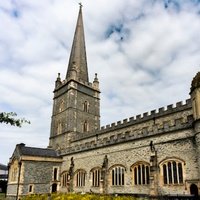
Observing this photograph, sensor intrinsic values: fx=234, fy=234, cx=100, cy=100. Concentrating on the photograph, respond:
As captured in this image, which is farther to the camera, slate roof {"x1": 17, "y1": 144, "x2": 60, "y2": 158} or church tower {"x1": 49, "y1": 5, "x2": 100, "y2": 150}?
church tower {"x1": 49, "y1": 5, "x2": 100, "y2": 150}

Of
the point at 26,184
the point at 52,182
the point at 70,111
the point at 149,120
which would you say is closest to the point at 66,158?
the point at 52,182

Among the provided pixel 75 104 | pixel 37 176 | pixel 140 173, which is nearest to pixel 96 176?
pixel 140 173

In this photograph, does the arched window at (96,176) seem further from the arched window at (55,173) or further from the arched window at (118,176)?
the arched window at (55,173)

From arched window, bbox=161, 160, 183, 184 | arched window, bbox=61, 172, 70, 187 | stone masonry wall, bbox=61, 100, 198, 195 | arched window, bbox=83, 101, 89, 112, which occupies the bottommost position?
arched window, bbox=61, 172, 70, 187

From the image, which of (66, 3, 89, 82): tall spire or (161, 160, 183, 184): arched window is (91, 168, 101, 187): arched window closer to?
(161, 160, 183, 184): arched window

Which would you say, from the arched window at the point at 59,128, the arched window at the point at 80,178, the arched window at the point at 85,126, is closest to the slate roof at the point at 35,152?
the arched window at the point at 80,178

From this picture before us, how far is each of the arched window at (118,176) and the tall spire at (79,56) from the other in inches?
945

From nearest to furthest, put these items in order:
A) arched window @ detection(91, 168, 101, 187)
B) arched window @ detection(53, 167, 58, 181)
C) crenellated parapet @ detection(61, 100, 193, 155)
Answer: crenellated parapet @ detection(61, 100, 193, 155) → arched window @ detection(91, 168, 101, 187) → arched window @ detection(53, 167, 58, 181)

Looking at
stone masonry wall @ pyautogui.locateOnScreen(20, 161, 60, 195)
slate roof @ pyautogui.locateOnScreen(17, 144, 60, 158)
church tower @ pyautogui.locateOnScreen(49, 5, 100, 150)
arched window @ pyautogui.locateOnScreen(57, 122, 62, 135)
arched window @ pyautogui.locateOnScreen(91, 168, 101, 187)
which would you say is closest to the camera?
arched window @ pyautogui.locateOnScreen(91, 168, 101, 187)

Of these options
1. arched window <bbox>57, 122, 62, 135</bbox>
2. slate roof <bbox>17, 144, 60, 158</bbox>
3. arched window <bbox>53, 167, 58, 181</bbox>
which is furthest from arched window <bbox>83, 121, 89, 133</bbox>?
arched window <bbox>53, 167, 58, 181</bbox>

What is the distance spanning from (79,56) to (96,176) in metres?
27.8

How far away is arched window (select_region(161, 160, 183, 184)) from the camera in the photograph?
20141mm

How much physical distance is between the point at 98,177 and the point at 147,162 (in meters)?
7.92

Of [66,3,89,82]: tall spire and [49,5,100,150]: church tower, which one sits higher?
[66,3,89,82]: tall spire
